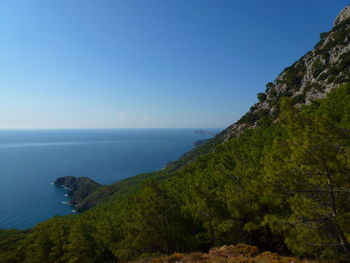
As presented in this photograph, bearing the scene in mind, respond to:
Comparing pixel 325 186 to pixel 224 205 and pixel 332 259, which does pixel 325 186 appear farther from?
pixel 224 205

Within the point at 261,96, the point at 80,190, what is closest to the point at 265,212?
the point at 261,96

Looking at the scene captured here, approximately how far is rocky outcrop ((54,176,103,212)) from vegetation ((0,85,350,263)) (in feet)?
304

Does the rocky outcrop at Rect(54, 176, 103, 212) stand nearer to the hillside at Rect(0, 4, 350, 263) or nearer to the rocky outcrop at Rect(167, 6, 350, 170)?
the hillside at Rect(0, 4, 350, 263)

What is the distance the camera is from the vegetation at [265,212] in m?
10.0

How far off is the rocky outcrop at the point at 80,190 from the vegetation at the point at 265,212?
92.7 m

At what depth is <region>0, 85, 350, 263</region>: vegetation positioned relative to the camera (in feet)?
→ 32.9

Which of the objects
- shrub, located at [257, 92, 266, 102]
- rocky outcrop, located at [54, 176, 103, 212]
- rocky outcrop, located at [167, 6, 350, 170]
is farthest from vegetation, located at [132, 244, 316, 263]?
rocky outcrop, located at [54, 176, 103, 212]

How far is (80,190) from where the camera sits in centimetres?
14050

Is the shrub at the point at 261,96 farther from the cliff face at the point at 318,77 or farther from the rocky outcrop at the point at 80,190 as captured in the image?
the rocky outcrop at the point at 80,190

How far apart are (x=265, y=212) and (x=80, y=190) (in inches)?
5722

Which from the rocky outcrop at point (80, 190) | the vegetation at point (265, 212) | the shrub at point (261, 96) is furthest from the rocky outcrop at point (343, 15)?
the rocky outcrop at point (80, 190)

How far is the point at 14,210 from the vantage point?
110250 millimetres

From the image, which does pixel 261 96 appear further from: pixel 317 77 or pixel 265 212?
pixel 265 212

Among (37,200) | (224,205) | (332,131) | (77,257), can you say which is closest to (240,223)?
(224,205)
